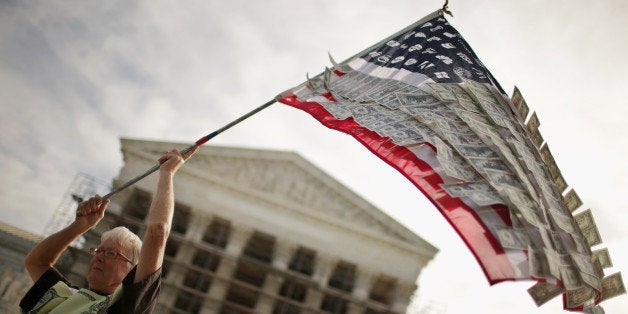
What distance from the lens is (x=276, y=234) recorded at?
66.9 ft

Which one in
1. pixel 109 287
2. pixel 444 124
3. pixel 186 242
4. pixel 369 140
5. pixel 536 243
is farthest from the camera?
pixel 186 242

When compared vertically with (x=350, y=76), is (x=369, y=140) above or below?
below

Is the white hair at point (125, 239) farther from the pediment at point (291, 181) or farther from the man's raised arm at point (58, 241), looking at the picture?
the pediment at point (291, 181)

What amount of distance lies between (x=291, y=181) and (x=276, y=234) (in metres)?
2.89

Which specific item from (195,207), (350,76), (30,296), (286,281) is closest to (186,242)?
(195,207)

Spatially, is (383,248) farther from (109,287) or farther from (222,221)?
(109,287)

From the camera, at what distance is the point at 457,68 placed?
189 inches

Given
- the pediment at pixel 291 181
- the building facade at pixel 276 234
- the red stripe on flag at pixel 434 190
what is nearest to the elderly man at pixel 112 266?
the red stripe on flag at pixel 434 190

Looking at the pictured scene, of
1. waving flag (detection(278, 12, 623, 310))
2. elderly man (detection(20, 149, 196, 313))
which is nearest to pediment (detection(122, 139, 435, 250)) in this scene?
waving flag (detection(278, 12, 623, 310))

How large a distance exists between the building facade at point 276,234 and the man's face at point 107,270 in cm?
1747

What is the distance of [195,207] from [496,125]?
1820cm

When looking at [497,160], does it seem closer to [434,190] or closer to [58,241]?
[434,190]

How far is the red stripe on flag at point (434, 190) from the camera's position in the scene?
2852 mm

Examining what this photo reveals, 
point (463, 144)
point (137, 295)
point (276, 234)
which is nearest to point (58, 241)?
point (137, 295)
